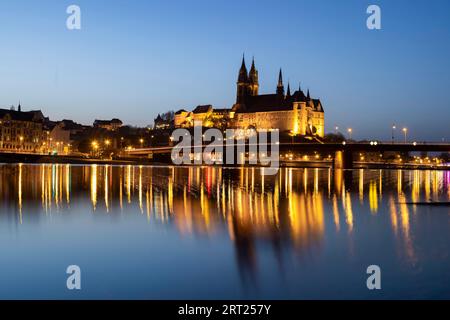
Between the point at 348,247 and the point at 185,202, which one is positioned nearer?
the point at 348,247

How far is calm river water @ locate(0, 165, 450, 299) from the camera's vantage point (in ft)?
44.1

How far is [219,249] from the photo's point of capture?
18312mm

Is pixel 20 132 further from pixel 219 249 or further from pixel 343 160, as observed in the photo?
pixel 219 249

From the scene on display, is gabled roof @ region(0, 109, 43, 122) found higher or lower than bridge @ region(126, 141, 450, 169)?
higher

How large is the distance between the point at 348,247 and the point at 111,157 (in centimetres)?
12395

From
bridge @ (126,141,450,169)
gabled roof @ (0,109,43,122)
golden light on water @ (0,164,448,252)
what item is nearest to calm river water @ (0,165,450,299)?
golden light on water @ (0,164,448,252)

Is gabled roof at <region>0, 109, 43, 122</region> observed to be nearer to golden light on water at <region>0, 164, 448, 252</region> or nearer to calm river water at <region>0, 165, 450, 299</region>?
golden light on water at <region>0, 164, 448, 252</region>

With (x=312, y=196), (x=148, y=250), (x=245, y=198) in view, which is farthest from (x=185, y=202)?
(x=148, y=250)

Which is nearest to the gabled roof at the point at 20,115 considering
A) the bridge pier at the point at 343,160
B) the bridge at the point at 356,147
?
the bridge at the point at 356,147

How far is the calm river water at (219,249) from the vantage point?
13.4 m

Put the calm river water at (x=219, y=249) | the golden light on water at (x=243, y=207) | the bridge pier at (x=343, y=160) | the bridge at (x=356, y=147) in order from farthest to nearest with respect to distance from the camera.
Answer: the bridge pier at (x=343, y=160) < the bridge at (x=356, y=147) < the golden light on water at (x=243, y=207) < the calm river water at (x=219, y=249)

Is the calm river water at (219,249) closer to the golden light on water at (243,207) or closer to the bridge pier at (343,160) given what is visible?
the golden light on water at (243,207)

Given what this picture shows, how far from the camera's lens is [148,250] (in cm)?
1823

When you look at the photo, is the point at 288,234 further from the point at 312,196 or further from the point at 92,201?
the point at 312,196
